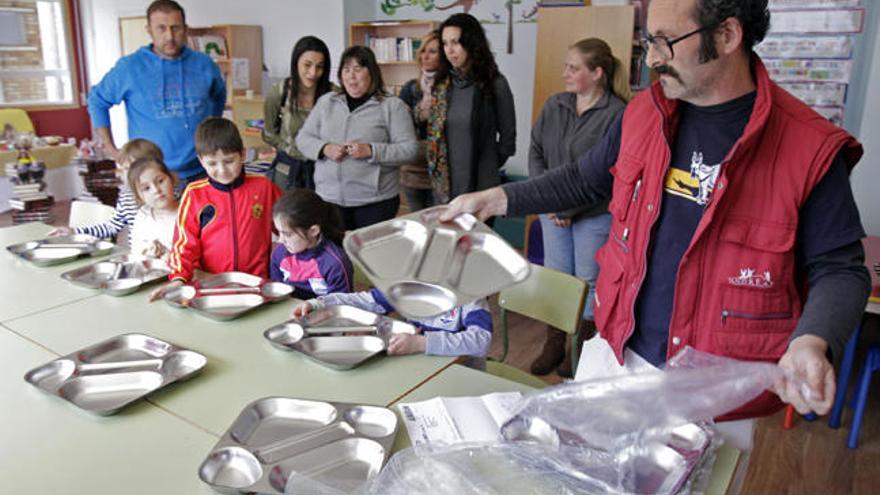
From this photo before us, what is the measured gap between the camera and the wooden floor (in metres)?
2.17

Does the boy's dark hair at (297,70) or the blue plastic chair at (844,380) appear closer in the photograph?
the blue plastic chair at (844,380)

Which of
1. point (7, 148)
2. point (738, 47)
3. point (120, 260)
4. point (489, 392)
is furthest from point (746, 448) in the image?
point (7, 148)

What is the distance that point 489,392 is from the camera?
1.38 meters

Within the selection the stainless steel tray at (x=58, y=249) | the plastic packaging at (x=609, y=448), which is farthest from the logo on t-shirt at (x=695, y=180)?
the stainless steel tray at (x=58, y=249)

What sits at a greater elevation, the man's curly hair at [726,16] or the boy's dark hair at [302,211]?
the man's curly hair at [726,16]

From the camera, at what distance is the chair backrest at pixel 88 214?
2.83 m

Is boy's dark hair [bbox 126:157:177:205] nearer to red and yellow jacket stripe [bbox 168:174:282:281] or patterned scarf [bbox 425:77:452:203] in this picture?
red and yellow jacket stripe [bbox 168:174:282:281]

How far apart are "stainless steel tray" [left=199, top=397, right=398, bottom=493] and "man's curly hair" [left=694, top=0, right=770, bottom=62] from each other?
913 mm

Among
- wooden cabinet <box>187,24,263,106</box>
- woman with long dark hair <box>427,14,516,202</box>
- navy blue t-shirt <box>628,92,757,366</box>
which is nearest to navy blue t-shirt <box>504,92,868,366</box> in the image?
navy blue t-shirt <box>628,92,757,366</box>

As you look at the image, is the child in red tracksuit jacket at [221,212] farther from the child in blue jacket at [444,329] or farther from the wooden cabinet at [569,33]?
the wooden cabinet at [569,33]

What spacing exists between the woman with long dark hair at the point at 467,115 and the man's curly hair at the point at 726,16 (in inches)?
76.2

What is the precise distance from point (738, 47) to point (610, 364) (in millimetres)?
735

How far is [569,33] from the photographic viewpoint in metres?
3.71

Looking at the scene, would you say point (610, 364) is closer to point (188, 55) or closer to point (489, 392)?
point (489, 392)
